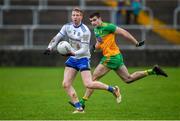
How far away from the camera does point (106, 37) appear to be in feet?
58.1

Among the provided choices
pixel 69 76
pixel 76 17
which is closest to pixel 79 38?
pixel 76 17

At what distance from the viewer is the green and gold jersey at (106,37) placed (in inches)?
688

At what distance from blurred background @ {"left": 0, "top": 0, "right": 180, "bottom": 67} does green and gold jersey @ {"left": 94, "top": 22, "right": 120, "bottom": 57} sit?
14.3 m

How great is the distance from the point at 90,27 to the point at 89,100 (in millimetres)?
13815

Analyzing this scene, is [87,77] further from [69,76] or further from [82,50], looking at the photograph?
[82,50]

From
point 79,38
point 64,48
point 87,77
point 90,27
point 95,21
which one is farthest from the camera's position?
point 90,27

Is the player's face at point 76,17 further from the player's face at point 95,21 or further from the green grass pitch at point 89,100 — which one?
the green grass pitch at point 89,100

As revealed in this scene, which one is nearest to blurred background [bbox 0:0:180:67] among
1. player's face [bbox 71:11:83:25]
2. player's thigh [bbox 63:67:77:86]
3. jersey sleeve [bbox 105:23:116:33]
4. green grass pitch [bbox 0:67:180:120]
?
green grass pitch [bbox 0:67:180:120]

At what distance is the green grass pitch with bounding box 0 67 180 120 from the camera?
1614 centimetres

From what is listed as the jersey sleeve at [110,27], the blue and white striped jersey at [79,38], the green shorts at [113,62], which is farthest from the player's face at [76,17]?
the green shorts at [113,62]

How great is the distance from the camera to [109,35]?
58.0 feet

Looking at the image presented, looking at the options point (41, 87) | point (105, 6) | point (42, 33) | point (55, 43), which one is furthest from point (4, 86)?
point (105, 6)

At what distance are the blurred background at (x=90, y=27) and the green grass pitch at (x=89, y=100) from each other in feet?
12.8

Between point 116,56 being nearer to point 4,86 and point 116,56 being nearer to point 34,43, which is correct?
point 4,86
